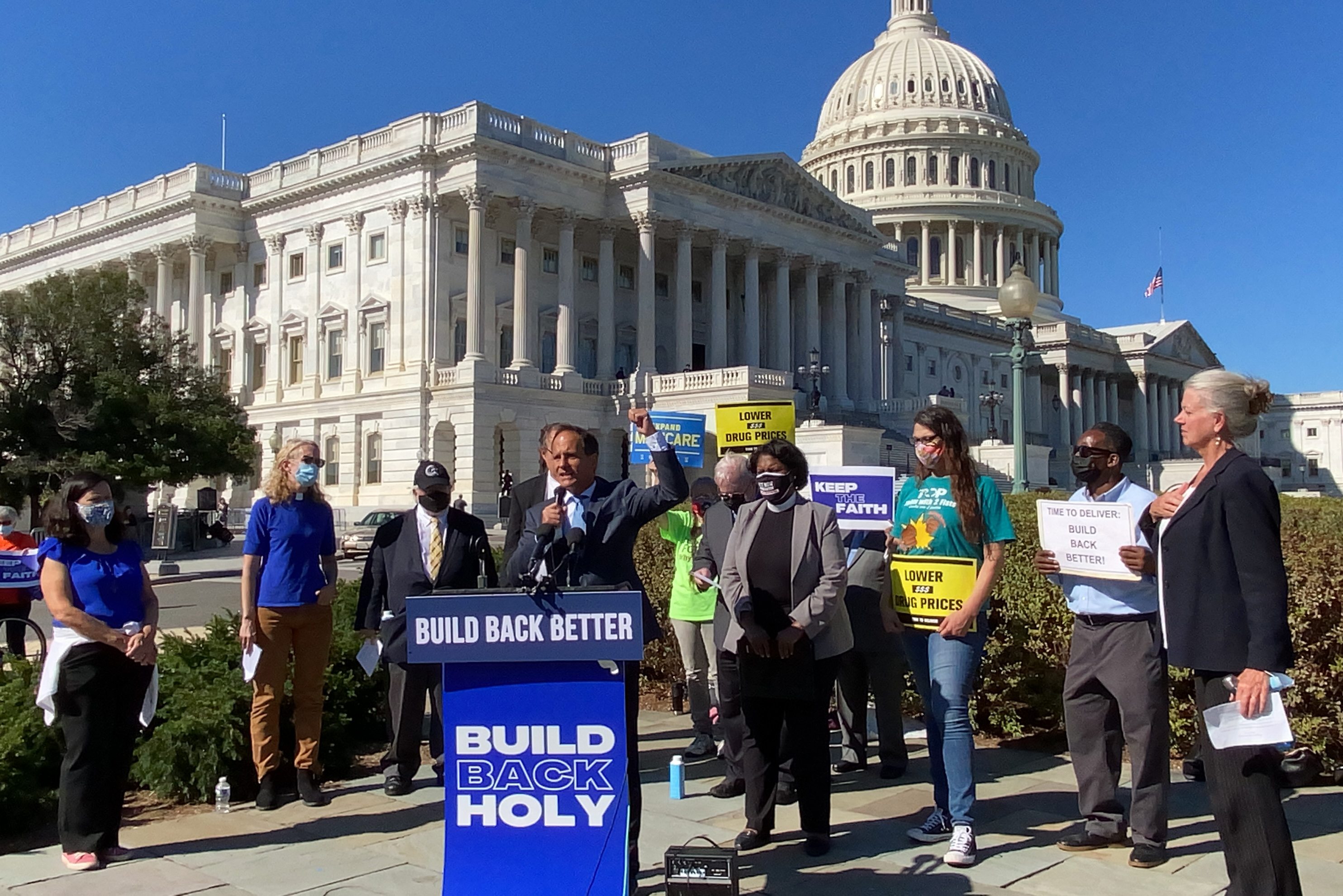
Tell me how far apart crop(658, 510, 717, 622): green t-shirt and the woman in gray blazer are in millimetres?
1993

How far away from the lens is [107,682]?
22.1ft

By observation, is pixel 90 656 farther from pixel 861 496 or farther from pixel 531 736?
pixel 861 496

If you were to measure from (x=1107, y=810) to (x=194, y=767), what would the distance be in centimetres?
569

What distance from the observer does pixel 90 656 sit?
6641 millimetres

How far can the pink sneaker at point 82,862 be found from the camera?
6.50 meters

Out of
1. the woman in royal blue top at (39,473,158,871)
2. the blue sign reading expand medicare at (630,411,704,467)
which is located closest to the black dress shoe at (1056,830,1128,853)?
the woman in royal blue top at (39,473,158,871)

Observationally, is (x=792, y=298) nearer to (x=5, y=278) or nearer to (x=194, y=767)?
(x=5, y=278)

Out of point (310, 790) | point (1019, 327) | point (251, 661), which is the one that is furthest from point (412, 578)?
point (1019, 327)

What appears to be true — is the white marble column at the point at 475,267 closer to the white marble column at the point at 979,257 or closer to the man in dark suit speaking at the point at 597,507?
the man in dark suit speaking at the point at 597,507

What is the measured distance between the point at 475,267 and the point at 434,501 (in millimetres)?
42247

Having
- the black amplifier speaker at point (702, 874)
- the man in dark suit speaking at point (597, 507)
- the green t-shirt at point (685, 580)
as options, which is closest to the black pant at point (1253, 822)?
the black amplifier speaker at point (702, 874)

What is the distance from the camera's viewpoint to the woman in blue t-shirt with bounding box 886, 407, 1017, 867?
6.67 meters

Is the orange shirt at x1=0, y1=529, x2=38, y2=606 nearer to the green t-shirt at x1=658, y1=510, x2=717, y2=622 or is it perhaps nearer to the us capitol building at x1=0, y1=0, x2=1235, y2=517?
the green t-shirt at x1=658, y1=510, x2=717, y2=622

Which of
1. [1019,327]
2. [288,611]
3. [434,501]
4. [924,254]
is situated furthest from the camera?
[924,254]
